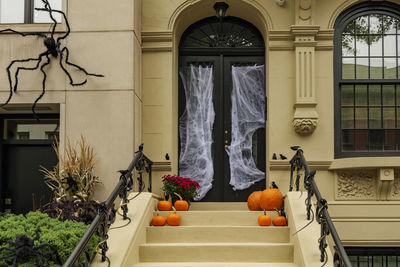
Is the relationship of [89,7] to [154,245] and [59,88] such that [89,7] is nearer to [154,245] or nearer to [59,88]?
[59,88]

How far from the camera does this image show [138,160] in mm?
8922

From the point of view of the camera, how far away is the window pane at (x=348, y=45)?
10.6m

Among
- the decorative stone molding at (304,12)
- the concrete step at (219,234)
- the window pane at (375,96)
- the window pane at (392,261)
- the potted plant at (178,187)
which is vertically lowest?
the window pane at (392,261)

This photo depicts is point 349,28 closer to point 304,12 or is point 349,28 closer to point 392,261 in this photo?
point 304,12

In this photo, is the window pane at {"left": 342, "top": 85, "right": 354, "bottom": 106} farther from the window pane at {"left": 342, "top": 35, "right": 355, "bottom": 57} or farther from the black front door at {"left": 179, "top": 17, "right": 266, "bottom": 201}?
the black front door at {"left": 179, "top": 17, "right": 266, "bottom": 201}

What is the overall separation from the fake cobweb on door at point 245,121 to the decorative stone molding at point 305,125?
3.23ft

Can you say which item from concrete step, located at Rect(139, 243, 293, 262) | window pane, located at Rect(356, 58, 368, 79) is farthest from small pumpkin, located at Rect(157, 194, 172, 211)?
window pane, located at Rect(356, 58, 368, 79)

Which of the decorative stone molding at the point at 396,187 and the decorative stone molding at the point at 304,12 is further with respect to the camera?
the decorative stone molding at the point at 304,12

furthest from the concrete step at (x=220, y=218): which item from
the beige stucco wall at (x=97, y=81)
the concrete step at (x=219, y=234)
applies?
the beige stucco wall at (x=97, y=81)

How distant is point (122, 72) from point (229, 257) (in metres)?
3.83

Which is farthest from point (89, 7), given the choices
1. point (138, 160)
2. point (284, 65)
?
point (284, 65)

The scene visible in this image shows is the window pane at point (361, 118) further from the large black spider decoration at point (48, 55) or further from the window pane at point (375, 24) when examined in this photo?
the large black spider decoration at point (48, 55)

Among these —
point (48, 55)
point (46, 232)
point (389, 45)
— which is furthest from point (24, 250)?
point (389, 45)

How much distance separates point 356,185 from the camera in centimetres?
1011
